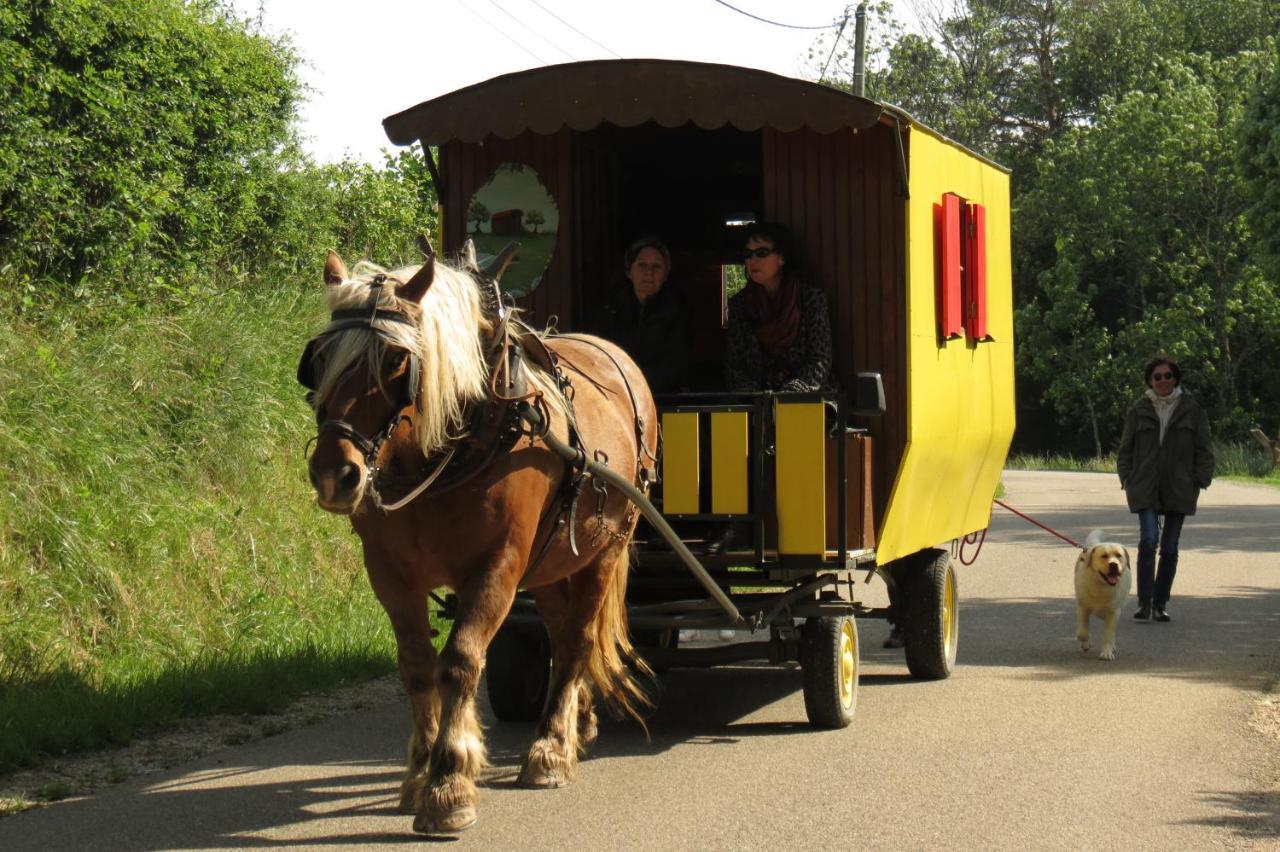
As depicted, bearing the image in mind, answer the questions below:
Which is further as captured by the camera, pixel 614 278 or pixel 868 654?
pixel 868 654

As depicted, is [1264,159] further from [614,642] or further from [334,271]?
[334,271]

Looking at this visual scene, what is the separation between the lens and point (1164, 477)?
11914mm

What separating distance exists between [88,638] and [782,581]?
3782mm

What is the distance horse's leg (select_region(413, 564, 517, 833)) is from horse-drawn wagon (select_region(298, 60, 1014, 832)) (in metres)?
0.01

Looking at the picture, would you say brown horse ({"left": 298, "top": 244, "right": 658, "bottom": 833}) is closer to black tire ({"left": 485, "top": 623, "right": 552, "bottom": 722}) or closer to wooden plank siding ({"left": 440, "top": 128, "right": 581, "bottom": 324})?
black tire ({"left": 485, "top": 623, "right": 552, "bottom": 722})

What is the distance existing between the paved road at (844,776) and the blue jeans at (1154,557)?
5.23 ft

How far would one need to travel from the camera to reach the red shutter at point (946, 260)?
27.8ft

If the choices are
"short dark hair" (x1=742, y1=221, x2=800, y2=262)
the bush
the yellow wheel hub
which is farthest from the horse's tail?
the bush

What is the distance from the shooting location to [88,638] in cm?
841

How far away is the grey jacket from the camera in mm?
11859

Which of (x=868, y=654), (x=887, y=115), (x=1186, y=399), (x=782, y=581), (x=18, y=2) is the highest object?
(x=18, y=2)

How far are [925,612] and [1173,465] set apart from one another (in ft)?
13.0

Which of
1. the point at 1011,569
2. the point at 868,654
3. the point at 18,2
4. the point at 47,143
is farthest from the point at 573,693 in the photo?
the point at 1011,569

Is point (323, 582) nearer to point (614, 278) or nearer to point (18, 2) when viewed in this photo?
point (614, 278)
